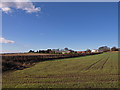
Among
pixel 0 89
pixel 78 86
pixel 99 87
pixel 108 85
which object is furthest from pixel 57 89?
pixel 0 89

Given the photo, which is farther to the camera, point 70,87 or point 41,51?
point 41,51

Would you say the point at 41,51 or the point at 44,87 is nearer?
the point at 44,87

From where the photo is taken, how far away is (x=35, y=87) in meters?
5.50

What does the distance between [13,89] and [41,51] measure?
64306 millimetres

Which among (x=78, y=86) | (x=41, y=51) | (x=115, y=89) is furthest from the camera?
(x=41, y=51)

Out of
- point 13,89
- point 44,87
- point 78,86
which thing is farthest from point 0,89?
point 78,86

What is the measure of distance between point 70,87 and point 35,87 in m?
2.24

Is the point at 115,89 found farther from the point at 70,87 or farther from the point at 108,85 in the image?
the point at 70,87

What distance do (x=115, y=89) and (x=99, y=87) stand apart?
0.90 m

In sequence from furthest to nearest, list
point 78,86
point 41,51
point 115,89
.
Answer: point 41,51, point 78,86, point 115,89

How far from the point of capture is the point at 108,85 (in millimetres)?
5504

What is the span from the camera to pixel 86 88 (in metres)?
5.21

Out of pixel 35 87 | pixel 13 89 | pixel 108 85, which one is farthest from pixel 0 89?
pixel 108 85

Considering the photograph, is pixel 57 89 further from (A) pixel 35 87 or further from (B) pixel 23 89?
(B) pixel 23 89
